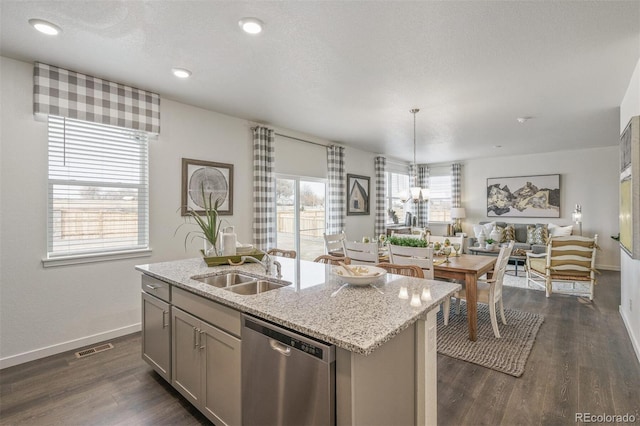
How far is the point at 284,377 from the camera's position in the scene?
4.53 feet

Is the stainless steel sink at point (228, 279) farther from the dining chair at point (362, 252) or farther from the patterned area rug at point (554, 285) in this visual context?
the patterned area rug at point (554, 285)

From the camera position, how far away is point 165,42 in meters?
2.34

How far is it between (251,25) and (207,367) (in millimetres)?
2184

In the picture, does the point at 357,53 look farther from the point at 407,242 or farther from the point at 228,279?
the point at 228,279

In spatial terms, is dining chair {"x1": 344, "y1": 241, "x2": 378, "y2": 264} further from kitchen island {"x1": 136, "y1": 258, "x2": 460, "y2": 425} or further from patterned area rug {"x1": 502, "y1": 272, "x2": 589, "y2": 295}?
patterned area rug {"x1": 502, "y1": 272, "x2": 589, "y2": 295}

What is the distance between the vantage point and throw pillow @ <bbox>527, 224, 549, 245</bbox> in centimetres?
662

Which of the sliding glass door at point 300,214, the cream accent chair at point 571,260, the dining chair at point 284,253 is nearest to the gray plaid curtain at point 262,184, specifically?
the sliding glass door at point 300,214

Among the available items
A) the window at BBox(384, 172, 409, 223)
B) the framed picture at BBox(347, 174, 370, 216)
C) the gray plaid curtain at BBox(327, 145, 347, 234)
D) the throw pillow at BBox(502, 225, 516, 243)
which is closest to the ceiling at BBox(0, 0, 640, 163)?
the gray plaid curtain at BBox(327, 145, 347, 234)

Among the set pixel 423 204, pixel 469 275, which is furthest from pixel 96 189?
pixel 423 204

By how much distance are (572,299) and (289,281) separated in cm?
453

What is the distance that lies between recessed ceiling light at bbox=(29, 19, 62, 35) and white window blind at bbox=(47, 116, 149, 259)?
92 centimetres

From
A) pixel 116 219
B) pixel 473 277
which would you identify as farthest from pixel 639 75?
pixel 116 219

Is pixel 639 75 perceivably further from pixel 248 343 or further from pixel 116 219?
pixel 116 219

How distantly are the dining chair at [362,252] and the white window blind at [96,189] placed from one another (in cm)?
226
